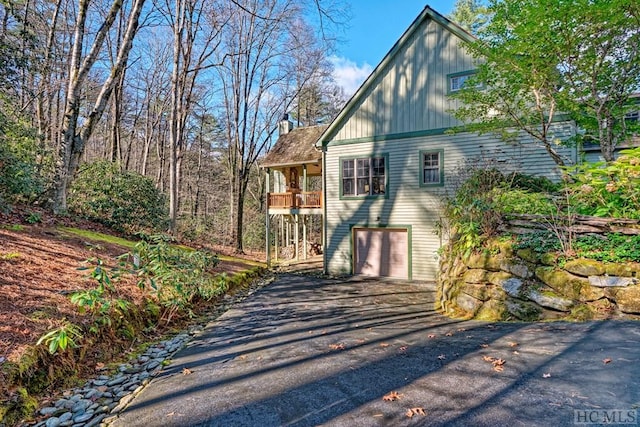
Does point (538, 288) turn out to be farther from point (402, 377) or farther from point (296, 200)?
point (296, 200)

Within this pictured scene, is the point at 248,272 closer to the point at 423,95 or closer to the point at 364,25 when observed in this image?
the point at 423,95

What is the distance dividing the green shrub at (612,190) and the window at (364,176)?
6.40 meters

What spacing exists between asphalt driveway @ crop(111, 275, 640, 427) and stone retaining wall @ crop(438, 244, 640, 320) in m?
0.43

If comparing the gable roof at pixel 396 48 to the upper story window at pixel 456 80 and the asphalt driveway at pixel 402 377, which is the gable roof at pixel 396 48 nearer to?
the upper story window at pixel 456 80


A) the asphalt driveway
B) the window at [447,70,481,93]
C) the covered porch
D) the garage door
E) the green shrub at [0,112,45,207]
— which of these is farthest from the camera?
the covered porch

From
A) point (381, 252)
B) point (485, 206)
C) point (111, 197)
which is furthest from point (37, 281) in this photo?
point (381, 252)

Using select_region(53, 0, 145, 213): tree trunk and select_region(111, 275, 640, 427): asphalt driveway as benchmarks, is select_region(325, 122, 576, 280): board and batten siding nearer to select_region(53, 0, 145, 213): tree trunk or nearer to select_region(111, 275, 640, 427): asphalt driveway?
select_region(111, 275, 640, 427): asphalt driveway

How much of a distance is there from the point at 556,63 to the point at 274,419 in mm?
8500

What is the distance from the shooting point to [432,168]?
35.4ft

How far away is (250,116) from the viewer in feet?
65.3

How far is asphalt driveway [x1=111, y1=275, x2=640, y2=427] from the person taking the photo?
2754 millimetres

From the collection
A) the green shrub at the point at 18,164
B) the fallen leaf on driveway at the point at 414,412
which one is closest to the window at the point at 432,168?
the fallen leaf on driveway at the point at 414,412

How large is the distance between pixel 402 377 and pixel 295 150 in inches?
499

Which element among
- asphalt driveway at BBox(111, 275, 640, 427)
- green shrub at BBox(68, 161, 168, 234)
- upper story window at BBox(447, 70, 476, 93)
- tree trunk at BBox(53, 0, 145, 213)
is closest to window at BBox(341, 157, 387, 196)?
upper story window at BBox(447, 70, 476, 93)
